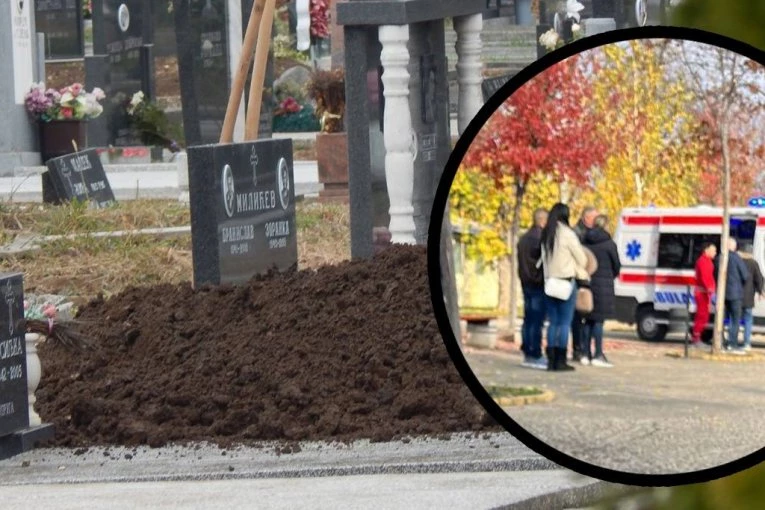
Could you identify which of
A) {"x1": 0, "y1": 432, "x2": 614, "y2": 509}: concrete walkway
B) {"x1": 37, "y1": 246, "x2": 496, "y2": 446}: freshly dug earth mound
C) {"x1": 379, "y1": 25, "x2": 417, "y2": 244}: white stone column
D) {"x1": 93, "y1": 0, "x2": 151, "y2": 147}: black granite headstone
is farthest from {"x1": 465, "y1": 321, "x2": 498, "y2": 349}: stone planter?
{"x1": 93, "y1": 0, "x2": 151, "y2": 147}: black granite headstone

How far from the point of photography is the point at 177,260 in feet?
35.3

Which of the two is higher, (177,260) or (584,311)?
(584,311)

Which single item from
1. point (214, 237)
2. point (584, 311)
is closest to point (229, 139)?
point (214, 237)

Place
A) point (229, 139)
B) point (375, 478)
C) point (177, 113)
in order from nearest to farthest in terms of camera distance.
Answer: point (375, 478) → point (229, 139) → point (177, 113)

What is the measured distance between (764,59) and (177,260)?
33.3 ft

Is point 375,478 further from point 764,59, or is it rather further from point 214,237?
point 764,59

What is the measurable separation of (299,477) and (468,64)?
16.5 feet

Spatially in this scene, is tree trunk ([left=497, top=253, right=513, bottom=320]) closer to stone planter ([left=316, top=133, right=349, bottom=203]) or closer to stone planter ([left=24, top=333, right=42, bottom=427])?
stone planter ([left=24, top=333, right=42, bottom=427])

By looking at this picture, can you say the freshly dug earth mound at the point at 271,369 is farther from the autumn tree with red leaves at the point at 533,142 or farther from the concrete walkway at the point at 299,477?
the autumn tree with red leaves at the point at 533,142

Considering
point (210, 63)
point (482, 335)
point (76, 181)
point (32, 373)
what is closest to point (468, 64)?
point (32, 373)

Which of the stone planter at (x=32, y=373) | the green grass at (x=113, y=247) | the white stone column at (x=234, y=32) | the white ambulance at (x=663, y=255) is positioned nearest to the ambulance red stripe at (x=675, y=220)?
the white ambulance at (x=663, y=255)

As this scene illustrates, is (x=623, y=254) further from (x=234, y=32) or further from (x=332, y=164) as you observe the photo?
(x=234, y=32)

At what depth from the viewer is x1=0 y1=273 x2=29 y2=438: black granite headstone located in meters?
5.82

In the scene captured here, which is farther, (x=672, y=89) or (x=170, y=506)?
(x=170, y=506)
